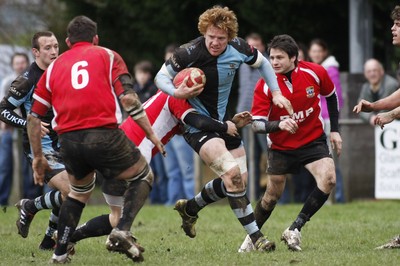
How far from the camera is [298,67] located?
1054 centimetres

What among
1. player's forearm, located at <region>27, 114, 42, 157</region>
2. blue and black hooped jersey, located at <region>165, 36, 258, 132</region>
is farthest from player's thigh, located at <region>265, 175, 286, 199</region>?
player's forearm, located at <region>27, 114, 42, 157</region>

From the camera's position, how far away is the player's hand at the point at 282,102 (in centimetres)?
994

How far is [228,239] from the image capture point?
37.8 ft

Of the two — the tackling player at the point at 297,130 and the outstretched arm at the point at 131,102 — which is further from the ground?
the outstretched arm at the point at 131,102

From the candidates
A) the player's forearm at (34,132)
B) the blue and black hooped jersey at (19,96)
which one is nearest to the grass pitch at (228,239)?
the player's forearm at (34,132)

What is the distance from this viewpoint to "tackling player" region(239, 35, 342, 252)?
10281mm

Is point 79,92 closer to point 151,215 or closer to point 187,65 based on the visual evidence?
point 187,65

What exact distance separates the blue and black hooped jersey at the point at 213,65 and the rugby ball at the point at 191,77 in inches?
3.6

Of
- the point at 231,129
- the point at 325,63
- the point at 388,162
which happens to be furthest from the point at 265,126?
the point at 388,162

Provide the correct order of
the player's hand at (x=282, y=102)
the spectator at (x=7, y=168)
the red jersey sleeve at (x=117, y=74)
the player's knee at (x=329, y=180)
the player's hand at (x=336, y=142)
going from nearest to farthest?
the red jersey sleeve at (x=117, y=74) < the player's hand at (x=282, y=102) < the player's knee at (x=329, y=180) < the player's hand at (x=336, y=142) < the spectator at (x=7, y=168)

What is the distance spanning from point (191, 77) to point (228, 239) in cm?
249

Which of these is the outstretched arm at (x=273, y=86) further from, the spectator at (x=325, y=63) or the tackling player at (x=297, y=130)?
the spectator at (x=325, y=63)

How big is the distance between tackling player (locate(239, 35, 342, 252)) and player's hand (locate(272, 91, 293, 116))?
0.20 metres

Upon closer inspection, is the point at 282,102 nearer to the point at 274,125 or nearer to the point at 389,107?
the point at 274,125
